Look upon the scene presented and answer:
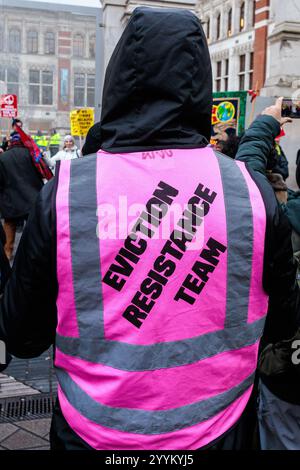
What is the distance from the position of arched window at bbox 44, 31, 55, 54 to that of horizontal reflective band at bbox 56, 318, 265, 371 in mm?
30349

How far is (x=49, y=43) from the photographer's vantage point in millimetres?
31562

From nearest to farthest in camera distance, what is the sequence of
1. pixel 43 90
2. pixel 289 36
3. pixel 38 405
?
pixel 38 405 → pixel 289 36 → pixel 43 90

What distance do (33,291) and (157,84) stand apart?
2.14ft

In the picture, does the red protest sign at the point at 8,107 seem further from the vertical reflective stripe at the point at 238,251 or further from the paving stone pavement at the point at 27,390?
the vertical reflective stripe at the point at 238,251

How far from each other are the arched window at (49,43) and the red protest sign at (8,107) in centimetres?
1379

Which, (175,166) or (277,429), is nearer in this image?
(175,166)

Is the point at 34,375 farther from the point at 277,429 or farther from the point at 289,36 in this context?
the point at 289,36

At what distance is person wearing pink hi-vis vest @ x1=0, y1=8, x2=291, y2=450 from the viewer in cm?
136

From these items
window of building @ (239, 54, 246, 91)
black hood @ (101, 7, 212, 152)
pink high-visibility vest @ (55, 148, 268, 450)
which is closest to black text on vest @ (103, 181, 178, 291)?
pink high-visibility vest @ (55, 148, 268, 450)

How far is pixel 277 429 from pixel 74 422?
113 centimetres

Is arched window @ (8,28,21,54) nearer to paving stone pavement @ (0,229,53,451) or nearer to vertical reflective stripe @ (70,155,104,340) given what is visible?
paving stone pavement @ (0,229,53,451)

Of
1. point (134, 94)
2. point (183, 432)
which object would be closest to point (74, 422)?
point (183, 432)

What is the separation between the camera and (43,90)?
37.3 m

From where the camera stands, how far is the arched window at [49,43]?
30.2 meters
